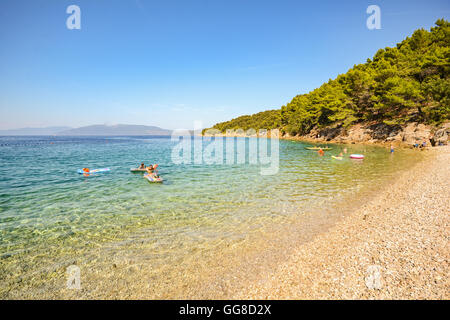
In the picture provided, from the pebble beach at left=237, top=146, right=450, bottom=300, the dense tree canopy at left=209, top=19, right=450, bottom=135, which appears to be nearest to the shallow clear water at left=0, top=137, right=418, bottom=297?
the pebble beach at left=237, top=146, right=450, bottom=300

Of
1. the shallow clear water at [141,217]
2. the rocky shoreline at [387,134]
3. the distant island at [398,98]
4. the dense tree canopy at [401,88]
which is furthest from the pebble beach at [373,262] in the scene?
the dense tree canopy at [401,88]

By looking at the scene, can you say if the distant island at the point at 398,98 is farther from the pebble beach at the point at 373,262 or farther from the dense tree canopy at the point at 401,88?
the pebble beach at the point at 373,262

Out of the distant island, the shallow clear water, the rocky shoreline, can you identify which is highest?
the distant island

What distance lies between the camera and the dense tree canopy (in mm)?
43375

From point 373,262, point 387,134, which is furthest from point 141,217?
point 387,134

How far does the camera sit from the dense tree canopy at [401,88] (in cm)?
4338

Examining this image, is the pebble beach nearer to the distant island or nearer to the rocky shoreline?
the rocky shoreline

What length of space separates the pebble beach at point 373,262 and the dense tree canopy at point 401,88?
48.4m

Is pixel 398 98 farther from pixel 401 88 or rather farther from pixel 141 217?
pixel 141 217

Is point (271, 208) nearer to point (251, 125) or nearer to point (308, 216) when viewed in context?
point (308, 216)

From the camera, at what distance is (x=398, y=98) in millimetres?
46219

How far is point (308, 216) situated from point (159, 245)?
794 centimetres

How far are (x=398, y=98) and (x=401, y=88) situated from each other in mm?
2175

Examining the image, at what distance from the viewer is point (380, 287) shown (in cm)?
523
